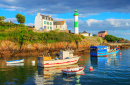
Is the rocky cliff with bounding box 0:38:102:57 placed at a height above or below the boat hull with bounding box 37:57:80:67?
above

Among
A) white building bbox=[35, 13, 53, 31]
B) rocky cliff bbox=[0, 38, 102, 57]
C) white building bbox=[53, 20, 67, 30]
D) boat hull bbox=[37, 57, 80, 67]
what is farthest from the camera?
white building bbox=[53, 20, 67, 30]

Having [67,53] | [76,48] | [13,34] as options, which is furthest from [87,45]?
[67,53]

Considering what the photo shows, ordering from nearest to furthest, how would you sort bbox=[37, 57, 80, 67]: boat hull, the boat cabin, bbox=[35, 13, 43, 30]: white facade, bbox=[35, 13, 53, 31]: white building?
bbox=[37, 57, 80, 67]: boat hull → the boat cabin → bbox=[35, 13, 53, 31]: white building → bbox=[35, 13, 43, 30]: white facade

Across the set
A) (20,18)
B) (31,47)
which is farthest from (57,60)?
(20,18)

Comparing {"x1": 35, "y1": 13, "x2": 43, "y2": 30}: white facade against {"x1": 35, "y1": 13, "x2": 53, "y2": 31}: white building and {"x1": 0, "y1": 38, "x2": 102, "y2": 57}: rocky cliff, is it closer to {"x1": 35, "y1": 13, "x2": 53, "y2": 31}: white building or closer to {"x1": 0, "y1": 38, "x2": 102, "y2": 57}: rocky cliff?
{"x1": 35, "y1": 13, "x2": 53, "y2": 31}: white building

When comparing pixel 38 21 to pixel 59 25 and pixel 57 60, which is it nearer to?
pixel 59 25

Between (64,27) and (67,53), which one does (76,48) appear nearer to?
(64,27)

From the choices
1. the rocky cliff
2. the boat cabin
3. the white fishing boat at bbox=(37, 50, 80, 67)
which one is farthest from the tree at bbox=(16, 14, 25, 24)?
the white fishing boat at bbox=(37, 50, 80, 67)

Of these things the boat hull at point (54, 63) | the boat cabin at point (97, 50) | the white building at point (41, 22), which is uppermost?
the white building at point (41, 22)

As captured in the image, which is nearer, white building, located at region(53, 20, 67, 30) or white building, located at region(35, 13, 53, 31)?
white building, located at region(35, 13, 53, 31)

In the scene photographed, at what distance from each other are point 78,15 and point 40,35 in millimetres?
23653

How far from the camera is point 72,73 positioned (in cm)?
2322

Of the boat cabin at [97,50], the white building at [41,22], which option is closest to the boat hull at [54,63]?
the boat cabin at [97,50]

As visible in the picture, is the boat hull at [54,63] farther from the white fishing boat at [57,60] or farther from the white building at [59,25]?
the white building at [59,25]
